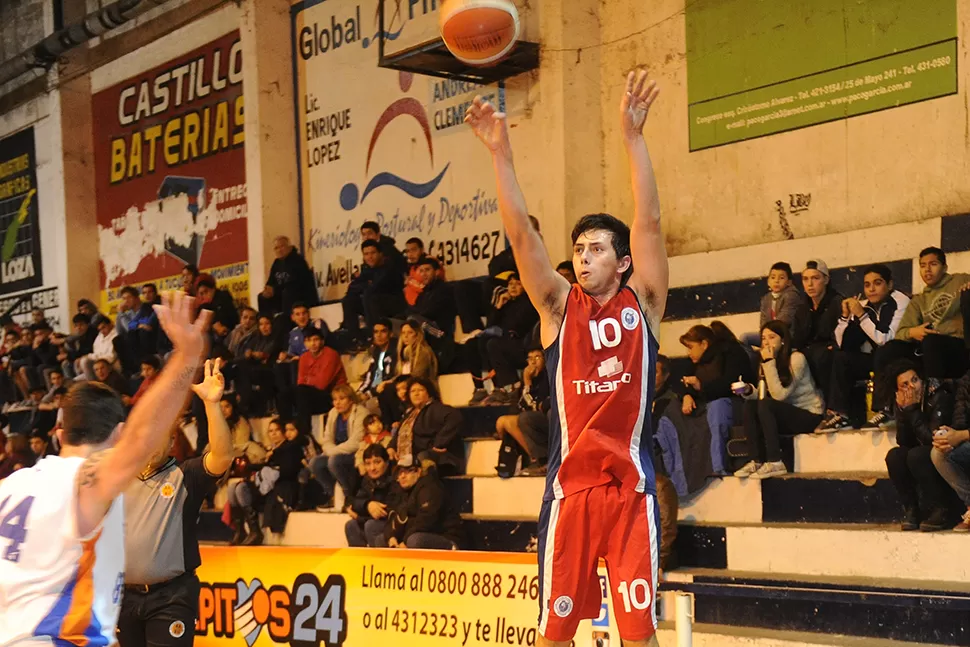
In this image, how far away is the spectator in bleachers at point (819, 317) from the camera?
884cm

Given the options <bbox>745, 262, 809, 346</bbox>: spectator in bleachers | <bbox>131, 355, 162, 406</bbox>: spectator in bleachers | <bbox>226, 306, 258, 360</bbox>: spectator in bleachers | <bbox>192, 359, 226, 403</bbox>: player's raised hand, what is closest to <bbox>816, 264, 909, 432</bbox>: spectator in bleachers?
<bbox>745, 262, 809, 346</bbox>: spectator in bleachers

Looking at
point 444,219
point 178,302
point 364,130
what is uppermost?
point 364,130

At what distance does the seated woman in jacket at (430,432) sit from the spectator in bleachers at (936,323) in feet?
13.0

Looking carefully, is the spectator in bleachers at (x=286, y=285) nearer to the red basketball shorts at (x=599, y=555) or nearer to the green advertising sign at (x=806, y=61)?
the green advertising sign at (x=806, y=61)

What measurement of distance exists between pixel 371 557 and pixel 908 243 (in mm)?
4886

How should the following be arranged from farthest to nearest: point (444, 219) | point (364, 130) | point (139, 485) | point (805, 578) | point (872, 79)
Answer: point (364, 130), point (444, 219), point (872, 79), point (805, 578), point (139, 485)

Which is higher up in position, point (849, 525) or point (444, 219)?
point (444, 219)

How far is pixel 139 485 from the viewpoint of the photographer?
5.95m

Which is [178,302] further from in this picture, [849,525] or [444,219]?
[444,219]

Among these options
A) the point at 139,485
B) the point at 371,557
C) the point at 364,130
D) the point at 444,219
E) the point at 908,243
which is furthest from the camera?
the point at 364,130

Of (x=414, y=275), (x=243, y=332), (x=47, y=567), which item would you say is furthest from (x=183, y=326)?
(x=243, y=332)

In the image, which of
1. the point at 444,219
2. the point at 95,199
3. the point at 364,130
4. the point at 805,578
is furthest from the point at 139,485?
the point at 95,199

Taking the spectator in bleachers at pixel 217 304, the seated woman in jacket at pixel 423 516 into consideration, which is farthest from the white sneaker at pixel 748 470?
the spectator in bleachers at pixel 217 304

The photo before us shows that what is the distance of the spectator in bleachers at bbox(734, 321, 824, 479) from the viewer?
28.5 ft
